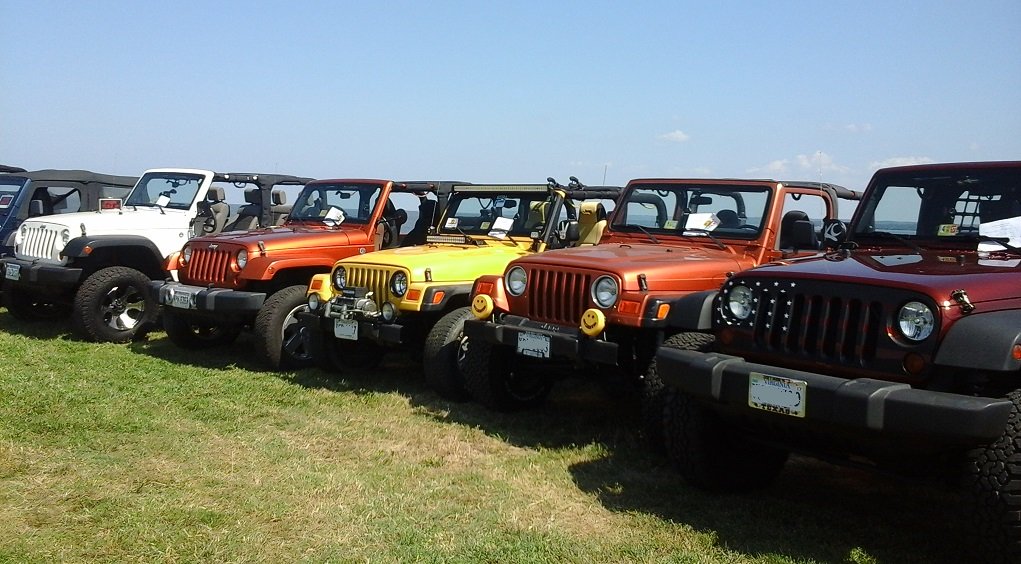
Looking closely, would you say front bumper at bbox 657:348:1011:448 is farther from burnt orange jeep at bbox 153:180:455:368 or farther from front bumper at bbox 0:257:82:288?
front bumper at bbox 0:257:82:288

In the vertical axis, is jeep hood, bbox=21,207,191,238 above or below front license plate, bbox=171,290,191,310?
above

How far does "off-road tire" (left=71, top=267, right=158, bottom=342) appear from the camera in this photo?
911 cm

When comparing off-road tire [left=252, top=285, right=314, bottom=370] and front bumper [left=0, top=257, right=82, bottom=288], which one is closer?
off-road tire [left=252, top=285, right=314, bottom=370]

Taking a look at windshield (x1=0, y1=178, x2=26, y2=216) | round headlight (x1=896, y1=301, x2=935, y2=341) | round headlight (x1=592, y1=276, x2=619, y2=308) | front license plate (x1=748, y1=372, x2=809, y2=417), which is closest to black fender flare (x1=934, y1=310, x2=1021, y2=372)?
round headlight (x1=896, y1=301, x2=935, y2=341)

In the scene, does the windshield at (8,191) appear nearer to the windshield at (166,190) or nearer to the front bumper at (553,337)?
the windshield at (166,190)

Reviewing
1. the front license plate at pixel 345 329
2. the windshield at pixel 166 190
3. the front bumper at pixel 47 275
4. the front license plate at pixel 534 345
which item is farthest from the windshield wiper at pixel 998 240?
the windshield at pixel 166 190

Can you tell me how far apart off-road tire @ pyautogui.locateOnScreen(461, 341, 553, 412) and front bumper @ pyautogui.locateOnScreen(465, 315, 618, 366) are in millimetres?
259

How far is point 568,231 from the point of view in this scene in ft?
24.8

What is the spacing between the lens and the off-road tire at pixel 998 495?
3.25 metres

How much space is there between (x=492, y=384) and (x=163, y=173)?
21.4 ft

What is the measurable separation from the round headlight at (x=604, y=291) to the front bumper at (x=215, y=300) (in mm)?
3628

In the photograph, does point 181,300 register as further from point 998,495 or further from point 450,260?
point 998,495

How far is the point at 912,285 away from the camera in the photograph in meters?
3.62

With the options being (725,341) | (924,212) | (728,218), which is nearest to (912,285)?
(725,341)
